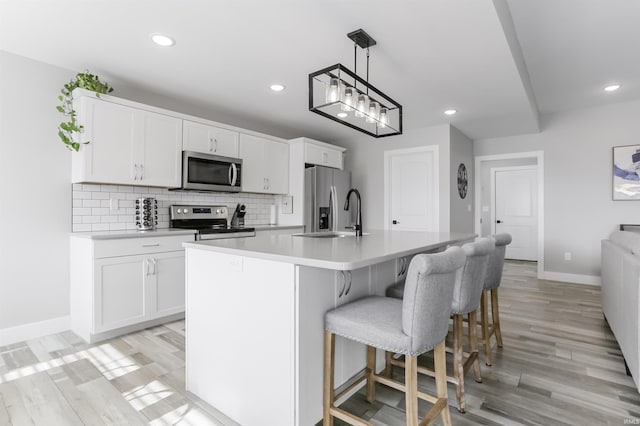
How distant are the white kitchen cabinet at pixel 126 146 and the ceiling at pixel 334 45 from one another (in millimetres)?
349

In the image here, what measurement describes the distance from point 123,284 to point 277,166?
242cm

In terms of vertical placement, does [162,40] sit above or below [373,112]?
above

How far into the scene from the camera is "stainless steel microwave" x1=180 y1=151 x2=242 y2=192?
3.51 m

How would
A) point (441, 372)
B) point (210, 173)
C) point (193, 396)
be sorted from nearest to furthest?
point (441, 372) < point (193, 396) < point (210, 173)

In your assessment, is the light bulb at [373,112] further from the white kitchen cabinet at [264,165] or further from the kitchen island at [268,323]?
the white kitchen cabinet at [264,165]

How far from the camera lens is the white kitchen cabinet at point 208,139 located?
3564mm

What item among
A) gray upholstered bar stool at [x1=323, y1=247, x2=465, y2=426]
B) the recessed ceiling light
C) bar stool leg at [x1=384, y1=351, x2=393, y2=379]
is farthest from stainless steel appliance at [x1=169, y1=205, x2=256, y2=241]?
gray upholstered bar stool at [x1=323, y1=247, x2=465, y2=426]

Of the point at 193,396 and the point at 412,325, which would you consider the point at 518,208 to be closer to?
the point at 412,325

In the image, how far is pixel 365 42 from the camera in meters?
2.36

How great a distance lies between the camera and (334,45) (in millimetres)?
2482

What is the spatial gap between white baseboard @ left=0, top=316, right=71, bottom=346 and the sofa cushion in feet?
14.4

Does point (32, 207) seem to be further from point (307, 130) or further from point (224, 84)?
point (307, 130)

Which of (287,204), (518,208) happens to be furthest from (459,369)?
(518,208)

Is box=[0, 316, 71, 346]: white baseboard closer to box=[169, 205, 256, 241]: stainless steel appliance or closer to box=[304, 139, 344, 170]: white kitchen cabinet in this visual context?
box=[169, 205, 256, 241]: stainless steel appliance
